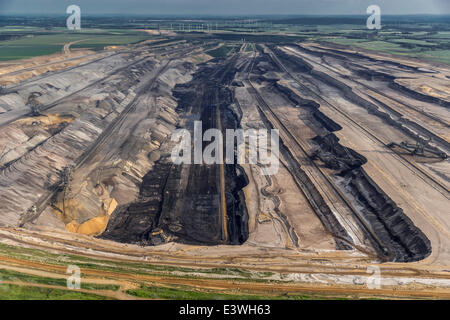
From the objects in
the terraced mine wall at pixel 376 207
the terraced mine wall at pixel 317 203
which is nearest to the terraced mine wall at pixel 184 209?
the terraced mine wall at pixel 317 203

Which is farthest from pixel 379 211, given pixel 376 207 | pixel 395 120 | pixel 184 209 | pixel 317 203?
pixel 395 120

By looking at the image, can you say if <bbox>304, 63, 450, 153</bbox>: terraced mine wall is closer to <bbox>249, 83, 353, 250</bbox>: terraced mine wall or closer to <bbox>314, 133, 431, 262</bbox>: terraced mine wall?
<bbox>314, 133, 431, 262</bbox>: terraced mine wall

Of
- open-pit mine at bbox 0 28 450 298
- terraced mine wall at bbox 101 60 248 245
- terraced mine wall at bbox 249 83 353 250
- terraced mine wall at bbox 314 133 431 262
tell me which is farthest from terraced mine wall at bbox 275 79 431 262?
terraced mine wall at bbox 101 60 248 245

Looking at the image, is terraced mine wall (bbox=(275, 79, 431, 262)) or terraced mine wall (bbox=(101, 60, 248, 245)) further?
terraced mine wall (bbox=(101, 60, 248, 245))

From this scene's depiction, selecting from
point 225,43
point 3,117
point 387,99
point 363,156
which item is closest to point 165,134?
point 3,117

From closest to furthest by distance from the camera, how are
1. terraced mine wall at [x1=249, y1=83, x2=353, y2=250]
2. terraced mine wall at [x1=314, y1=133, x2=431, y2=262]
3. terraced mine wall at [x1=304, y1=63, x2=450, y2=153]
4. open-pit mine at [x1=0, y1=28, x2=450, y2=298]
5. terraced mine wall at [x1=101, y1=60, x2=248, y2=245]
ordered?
1. open-pit mine at [x1=0, y1=28, x2=450, y2=298]
2. terraced mine wall at [x1=314, y1=133, x2=431, y2=262]
3. terraced mine wall at [x1=249, y1=83, x2=353, y2=250]
4. terraced mine wall at [x1=101, y1=60, x2=248, y2=245]
5. terraced mine wall at [x1=304, y1=63, x2=450, y2=153]

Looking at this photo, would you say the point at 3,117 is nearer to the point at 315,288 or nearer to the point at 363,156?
the point at 315,288

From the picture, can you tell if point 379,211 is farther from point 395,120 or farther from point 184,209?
point 395,120

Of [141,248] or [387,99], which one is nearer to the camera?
[141,248]
